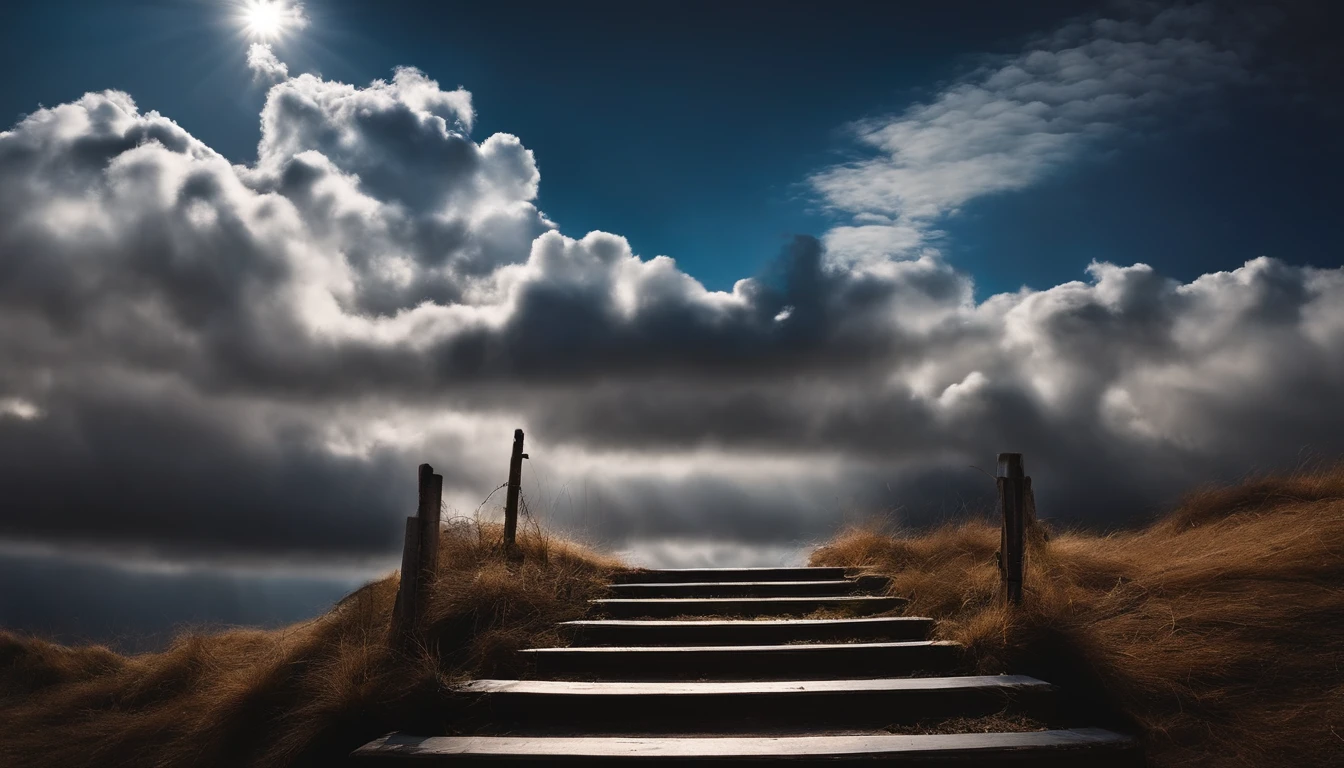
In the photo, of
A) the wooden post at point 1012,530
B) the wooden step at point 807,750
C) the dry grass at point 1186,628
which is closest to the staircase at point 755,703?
the wooden step at point 807,750

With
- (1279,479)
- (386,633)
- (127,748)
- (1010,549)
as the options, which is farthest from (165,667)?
(1279,479)

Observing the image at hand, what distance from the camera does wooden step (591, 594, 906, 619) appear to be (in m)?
6.88

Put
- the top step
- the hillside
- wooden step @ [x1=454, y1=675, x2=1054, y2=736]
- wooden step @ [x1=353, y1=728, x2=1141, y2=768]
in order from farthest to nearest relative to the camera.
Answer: the top step, wooden step @ [x1=454, y1=675, x2=1054, y2=736], the hillside, wooden step @ [x1=353, y1=728, x2=1141, y2=768]

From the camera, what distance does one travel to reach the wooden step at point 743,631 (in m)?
6.07

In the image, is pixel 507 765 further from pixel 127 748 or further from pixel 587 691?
pixel 127 748

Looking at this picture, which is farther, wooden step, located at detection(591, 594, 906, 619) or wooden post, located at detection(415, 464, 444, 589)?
wooden step, located at detection(591, 594, 906, 619)

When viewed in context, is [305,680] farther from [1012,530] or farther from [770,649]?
[1012,530]

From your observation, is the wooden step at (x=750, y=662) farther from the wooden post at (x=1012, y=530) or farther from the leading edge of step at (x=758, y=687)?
the wooden post at (x=1012, y=530)

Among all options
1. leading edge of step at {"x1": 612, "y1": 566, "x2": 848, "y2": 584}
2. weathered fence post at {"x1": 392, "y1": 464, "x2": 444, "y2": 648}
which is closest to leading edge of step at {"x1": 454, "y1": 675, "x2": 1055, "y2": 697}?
weathered fence post at {"x1": 392, "y1": 464, "x2": 444, "y2": 648}

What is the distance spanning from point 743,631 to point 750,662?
715 millimetres

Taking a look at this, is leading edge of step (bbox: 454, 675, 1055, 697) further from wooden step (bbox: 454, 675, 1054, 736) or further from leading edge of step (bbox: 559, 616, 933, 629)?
leading edge of step (bbox: 559, 616, 933, 629)

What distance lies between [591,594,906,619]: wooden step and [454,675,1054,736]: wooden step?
6.58 feet

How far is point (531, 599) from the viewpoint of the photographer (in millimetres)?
6473

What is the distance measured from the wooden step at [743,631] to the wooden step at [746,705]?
1.20m
